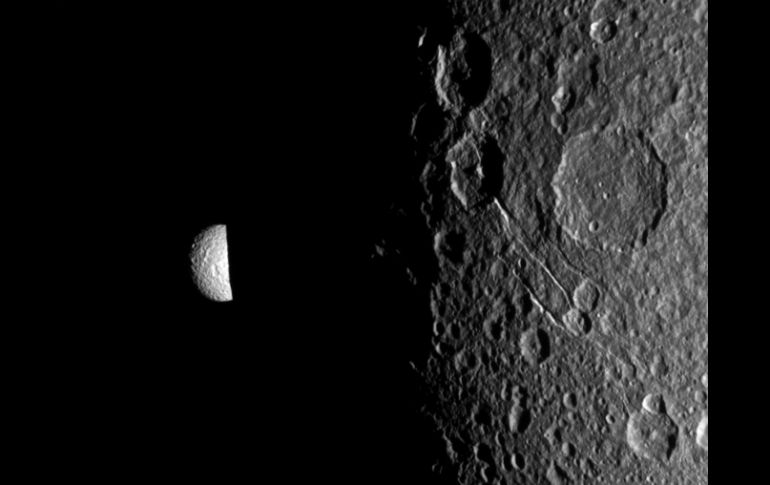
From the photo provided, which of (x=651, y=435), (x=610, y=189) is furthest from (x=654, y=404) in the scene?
(x=610, y=189)

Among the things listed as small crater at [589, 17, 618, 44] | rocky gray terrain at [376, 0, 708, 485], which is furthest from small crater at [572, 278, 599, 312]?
small crater at [589, 17, 618, 44]

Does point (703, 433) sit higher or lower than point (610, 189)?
lower

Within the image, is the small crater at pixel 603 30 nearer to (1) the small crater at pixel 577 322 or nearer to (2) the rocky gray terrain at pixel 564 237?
(2) the rocky gray terrain at pixel 564 237

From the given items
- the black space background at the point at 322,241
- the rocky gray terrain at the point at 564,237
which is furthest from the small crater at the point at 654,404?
the black space background at the point at 322,241

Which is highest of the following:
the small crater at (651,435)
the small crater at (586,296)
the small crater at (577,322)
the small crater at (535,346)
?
the small crater at (586,296)

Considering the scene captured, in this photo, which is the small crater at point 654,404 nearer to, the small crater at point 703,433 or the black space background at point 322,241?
the small crater at point 703,433

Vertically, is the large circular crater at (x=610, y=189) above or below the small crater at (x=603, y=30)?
below

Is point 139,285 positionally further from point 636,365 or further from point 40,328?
point 636,365

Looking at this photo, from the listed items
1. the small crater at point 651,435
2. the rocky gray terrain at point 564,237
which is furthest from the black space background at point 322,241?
the small crater at point 651,435

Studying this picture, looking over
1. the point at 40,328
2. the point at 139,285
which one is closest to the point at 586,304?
the point at 139,285

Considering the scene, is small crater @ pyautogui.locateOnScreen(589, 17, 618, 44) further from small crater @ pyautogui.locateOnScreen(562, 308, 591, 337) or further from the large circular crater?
small crater @ pyautogui.locateOnScreen(562, 308, 591, 337)

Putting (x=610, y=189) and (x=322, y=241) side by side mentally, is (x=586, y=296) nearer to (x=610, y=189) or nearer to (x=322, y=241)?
(x=610, y=189)
